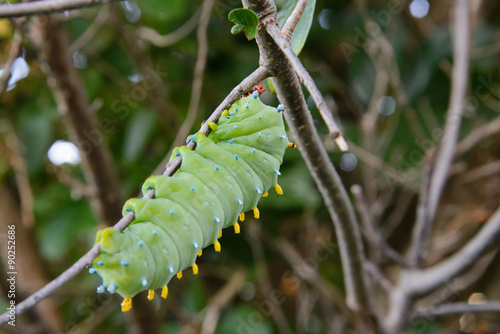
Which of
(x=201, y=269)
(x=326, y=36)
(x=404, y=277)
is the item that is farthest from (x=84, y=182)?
(x=404, y=277)

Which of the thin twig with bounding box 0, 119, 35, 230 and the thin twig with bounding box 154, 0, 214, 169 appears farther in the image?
the thin twig with bounding box 0, 119, 35, 230

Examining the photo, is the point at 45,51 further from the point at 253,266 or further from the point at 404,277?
the point at 404,277

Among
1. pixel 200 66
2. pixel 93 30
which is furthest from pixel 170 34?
pixel 200 66

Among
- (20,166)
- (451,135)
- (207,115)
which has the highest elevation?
(20,166)

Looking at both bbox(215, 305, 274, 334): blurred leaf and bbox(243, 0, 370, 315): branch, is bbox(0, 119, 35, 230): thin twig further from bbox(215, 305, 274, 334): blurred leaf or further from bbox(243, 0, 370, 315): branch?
bbox(243, 0, 370, 315): branch

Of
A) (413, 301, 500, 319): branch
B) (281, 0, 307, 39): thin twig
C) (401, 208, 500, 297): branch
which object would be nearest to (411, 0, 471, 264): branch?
(401, 208, 500, 297): branch

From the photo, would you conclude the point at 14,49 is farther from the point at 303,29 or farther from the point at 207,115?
the point at 207,115
